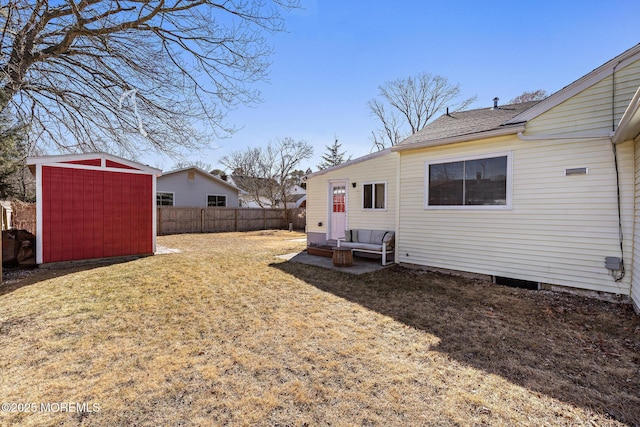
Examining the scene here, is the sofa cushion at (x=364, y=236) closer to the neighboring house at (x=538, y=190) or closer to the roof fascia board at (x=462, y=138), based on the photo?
the neighboring house at (x=538, y=190)

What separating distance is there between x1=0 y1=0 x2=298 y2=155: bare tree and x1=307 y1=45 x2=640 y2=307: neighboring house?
451cm

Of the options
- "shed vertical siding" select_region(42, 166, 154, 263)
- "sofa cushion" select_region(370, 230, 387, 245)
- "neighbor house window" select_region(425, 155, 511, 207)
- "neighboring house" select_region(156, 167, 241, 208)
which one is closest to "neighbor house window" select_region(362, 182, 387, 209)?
"sofa cushion" select_region(370, 230, 387, 245)

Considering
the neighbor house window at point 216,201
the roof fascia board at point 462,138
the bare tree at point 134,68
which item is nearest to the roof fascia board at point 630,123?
the roof fascia board at point 462,138

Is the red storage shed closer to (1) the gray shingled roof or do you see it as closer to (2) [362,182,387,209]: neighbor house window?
(2) [362,182,387,209]: neighbor house window

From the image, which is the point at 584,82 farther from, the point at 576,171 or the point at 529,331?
the point at 529,331

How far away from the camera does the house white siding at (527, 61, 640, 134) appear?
4465 millimetres

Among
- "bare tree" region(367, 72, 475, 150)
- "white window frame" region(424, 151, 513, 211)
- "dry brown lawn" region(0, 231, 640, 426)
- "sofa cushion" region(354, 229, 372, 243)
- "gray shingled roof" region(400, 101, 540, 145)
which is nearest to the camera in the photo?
"dry brown lawn" region(0, 231, 640, 426)

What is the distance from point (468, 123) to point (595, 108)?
8.36 ft

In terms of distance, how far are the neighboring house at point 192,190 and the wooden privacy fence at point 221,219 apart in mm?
Result: 2194

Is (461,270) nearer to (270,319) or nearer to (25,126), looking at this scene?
(270,319)

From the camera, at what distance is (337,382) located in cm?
243

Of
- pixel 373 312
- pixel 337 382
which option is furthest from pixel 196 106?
pixel 337 382

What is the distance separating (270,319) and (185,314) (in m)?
1.22

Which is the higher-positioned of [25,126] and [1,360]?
[25,126]
